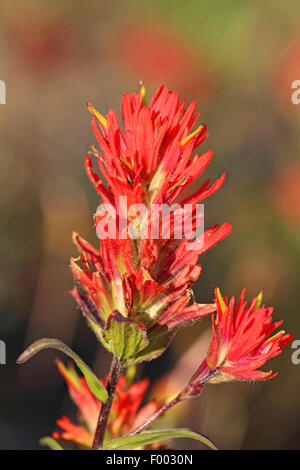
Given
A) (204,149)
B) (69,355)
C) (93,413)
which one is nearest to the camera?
(69,355)

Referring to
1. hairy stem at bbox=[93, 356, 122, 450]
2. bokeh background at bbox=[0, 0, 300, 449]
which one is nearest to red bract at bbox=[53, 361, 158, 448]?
hairy stem at bbox=[93, 356, 122, 450]

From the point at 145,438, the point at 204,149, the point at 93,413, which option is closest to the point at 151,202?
the point at 145,438

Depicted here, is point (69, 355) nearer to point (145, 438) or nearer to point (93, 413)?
point (145, 438)

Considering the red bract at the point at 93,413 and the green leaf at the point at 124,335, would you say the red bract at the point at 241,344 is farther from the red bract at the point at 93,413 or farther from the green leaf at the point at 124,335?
the red bract at the point at 93,413

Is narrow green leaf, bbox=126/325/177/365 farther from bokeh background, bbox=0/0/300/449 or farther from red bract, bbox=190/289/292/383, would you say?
bokeh background, bbox=0/0/300/449

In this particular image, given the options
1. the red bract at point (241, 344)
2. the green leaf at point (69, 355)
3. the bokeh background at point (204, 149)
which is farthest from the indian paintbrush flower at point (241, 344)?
the bokeh background at point (204, 149)
